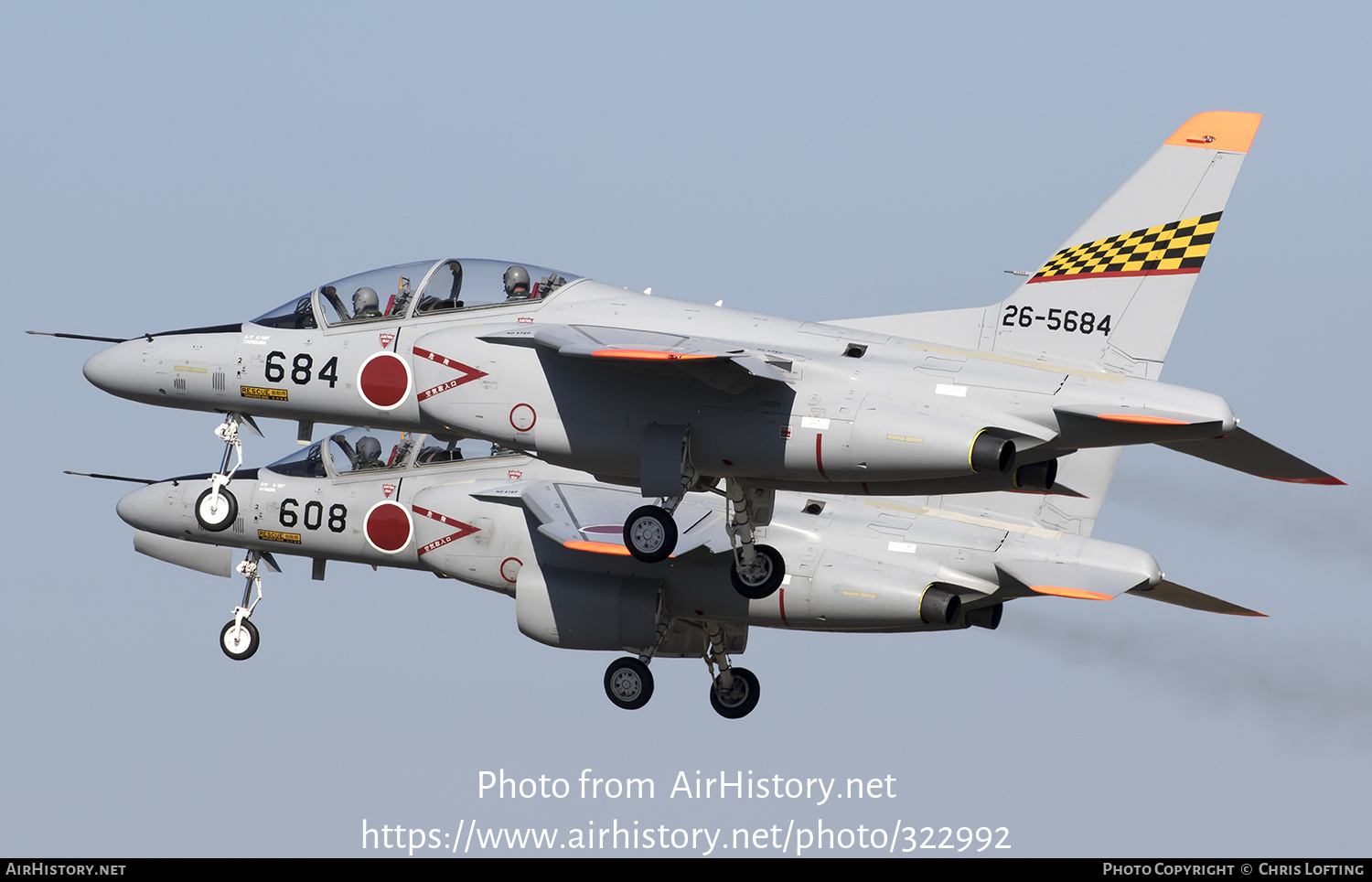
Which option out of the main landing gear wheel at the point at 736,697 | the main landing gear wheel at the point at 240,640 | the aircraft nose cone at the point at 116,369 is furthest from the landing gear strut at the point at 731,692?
the aircraft nose cone at the point at 116,369

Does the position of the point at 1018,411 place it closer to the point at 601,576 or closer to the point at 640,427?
the point at 640,427

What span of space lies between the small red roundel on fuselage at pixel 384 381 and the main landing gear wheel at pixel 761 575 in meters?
4.30

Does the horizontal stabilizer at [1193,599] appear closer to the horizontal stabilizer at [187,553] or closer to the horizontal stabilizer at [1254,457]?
the horizontal stabilizer at [1254,457]

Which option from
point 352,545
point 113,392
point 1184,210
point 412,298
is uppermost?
point 1184,210

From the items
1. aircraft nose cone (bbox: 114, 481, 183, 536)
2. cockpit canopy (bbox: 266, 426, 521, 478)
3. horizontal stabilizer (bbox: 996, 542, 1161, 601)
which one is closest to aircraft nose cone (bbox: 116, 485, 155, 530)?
aircraft nose cone (bbox: 114, 481, 183, 536)

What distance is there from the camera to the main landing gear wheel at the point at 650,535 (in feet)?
80.9

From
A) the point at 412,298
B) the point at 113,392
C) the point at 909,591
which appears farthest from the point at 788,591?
the point at 113,392

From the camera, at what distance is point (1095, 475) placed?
92.5 ft

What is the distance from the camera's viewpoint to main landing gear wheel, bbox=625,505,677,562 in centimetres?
2466

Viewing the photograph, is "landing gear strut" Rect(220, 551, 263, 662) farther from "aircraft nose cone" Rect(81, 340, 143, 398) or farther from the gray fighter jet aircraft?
"aircraft nose cone" Rect(81, 340, 143, 398)

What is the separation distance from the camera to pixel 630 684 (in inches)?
1125

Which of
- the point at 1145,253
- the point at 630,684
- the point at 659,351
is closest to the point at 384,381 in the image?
the point at 659,351

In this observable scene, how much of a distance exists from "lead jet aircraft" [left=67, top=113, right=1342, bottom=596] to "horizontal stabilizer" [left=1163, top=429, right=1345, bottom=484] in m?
0.03

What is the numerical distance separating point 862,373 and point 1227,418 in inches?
149
